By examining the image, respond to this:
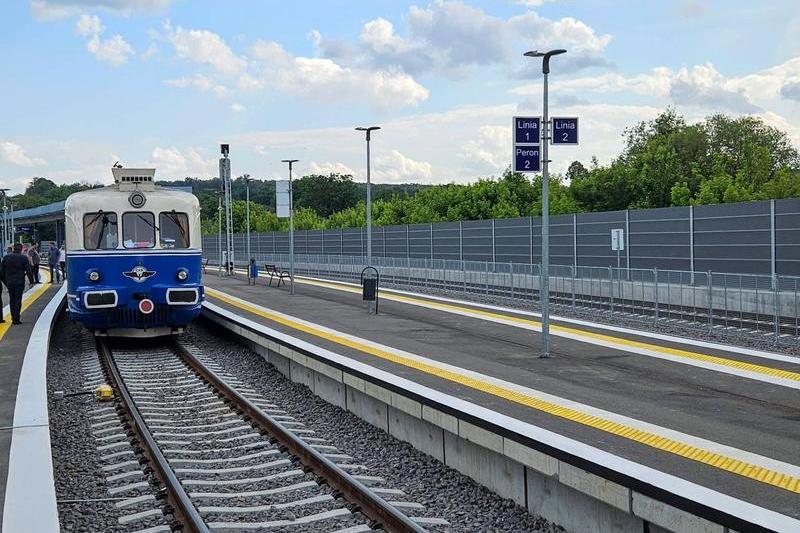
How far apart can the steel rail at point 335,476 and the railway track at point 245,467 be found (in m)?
0.01

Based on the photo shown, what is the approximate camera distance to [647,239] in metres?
31.7

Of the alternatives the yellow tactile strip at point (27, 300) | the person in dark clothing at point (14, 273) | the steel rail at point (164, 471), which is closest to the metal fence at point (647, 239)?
the person in dark clothing at point (14, 273)

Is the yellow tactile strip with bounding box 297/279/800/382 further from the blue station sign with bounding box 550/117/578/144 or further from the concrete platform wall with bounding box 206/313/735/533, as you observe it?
the concrete platform wall with bounding box 206/313/735/533

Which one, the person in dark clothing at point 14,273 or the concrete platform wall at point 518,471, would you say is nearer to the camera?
the concrete platform wall at point 518,471

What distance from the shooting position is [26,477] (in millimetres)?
8719

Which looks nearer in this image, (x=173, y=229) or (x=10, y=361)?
(x=10, y=361)

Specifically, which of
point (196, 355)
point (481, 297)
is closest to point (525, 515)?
point (196, 355)

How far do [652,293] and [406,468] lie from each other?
1297 centimetres

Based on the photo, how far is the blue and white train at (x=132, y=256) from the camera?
1925 centimetres

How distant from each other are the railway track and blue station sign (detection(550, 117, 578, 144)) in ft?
21.9

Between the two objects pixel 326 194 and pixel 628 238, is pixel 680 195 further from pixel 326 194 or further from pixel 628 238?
pixel 326 194

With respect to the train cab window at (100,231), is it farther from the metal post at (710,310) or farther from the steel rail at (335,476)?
the metal post at (710,310)

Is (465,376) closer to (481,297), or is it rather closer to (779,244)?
(779,244)

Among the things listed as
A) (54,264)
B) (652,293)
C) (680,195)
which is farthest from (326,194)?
(652,293)
